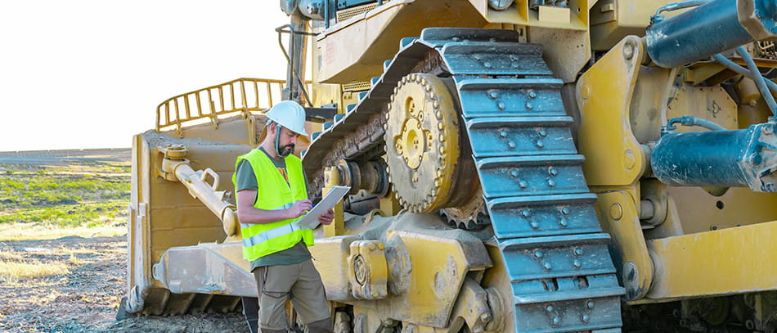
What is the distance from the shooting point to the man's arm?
5262mm

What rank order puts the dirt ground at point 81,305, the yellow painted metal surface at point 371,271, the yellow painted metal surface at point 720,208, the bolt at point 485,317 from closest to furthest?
the bolt at point 485,317 → the yellow painted metal surface at point 720,208 → the yellow painted metal surface at point 371,271 → the dirt ground at point 81,305

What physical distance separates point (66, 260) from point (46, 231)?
27.4 feet

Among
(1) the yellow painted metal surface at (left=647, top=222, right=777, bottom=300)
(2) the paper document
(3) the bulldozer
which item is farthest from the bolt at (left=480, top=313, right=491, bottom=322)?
(2) the paper document

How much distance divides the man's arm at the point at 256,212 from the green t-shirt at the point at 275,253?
4 centimetres

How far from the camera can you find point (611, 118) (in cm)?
489

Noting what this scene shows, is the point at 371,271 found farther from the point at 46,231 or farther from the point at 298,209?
the point at 46,231

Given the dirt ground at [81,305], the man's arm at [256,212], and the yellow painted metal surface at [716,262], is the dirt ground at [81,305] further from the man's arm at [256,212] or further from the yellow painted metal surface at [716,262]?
the yellow painted metal surface at [716,262]

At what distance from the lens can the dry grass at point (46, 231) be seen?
2042 cm

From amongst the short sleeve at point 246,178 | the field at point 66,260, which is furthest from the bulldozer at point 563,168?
the field at point 66,260

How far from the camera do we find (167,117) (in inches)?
401

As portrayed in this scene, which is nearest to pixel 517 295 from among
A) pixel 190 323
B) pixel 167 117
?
pixel 190 323

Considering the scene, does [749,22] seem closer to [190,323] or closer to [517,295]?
[517,295]

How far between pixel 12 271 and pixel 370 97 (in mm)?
8532

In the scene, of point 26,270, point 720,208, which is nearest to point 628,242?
point 720,208
